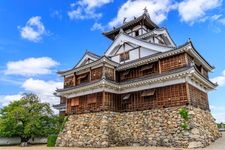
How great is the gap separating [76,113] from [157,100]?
8896mm

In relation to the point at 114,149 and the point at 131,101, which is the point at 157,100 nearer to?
the point at 131,101

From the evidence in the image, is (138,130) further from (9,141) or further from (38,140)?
(9,141)

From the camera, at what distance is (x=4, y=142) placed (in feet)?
95.6

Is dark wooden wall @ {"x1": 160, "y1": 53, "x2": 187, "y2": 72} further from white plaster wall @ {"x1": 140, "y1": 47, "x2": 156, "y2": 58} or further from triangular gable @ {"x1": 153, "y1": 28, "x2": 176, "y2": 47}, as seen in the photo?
triangular gable @ {"x1": 153, "y1": 28, "x2": 176, "y2": 47}

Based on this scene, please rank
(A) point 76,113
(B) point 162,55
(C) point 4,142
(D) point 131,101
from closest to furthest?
(B) point 162,55 → (D) point 131,101 → (A) point 76,113 → (C) point 4,142

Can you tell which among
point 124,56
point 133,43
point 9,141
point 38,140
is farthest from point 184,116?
point 9,141

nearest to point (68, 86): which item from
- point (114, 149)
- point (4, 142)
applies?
point (114, 149)

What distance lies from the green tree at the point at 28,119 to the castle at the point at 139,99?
5076 mm

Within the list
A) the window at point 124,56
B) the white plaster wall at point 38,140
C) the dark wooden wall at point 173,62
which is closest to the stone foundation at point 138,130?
the dark wooden wall at point 173,62

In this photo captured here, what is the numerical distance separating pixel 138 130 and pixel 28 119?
1436 centimetres

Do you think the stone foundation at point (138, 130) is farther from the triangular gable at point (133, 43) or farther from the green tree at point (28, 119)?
the triangular gable at point (133, 43)

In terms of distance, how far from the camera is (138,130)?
19.5 metres

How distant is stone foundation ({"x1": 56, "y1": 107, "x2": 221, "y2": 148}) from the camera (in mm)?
16703

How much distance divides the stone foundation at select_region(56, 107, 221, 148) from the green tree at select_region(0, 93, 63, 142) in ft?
17.2
